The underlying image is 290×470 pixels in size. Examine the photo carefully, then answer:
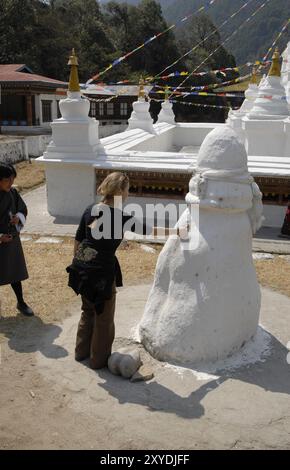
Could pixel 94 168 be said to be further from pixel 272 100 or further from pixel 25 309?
pixel 272 100

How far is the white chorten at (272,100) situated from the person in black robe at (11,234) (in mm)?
7643

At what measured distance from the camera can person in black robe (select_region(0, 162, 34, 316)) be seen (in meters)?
4.51

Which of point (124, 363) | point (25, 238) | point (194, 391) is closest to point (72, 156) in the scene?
point (25, 238)

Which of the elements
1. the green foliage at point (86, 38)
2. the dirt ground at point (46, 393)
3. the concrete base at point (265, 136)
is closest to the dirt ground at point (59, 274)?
the dirt ground at point (46, 393)

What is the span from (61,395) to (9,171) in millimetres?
2071

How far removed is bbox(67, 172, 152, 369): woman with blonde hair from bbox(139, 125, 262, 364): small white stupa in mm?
522

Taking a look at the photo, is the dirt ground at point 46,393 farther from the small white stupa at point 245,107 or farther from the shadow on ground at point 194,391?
the small white stupa at point 245,107

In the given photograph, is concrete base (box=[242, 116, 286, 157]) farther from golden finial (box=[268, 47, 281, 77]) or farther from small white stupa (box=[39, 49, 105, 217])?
small white stupa (box=[39, 49, 105, 217])

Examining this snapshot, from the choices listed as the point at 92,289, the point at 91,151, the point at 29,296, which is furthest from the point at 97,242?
the point at 91,151

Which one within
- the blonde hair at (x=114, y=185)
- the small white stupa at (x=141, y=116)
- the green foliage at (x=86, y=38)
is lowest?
the blonde hair at (x=114, y=185)

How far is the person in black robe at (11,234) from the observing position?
451cm

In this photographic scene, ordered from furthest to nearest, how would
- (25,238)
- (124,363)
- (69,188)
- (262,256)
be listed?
1. (69,188)
2. (25,238)
3. (262,256)
4. (124,363)

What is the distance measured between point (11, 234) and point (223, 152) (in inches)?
86.2

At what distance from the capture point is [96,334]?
365cm
